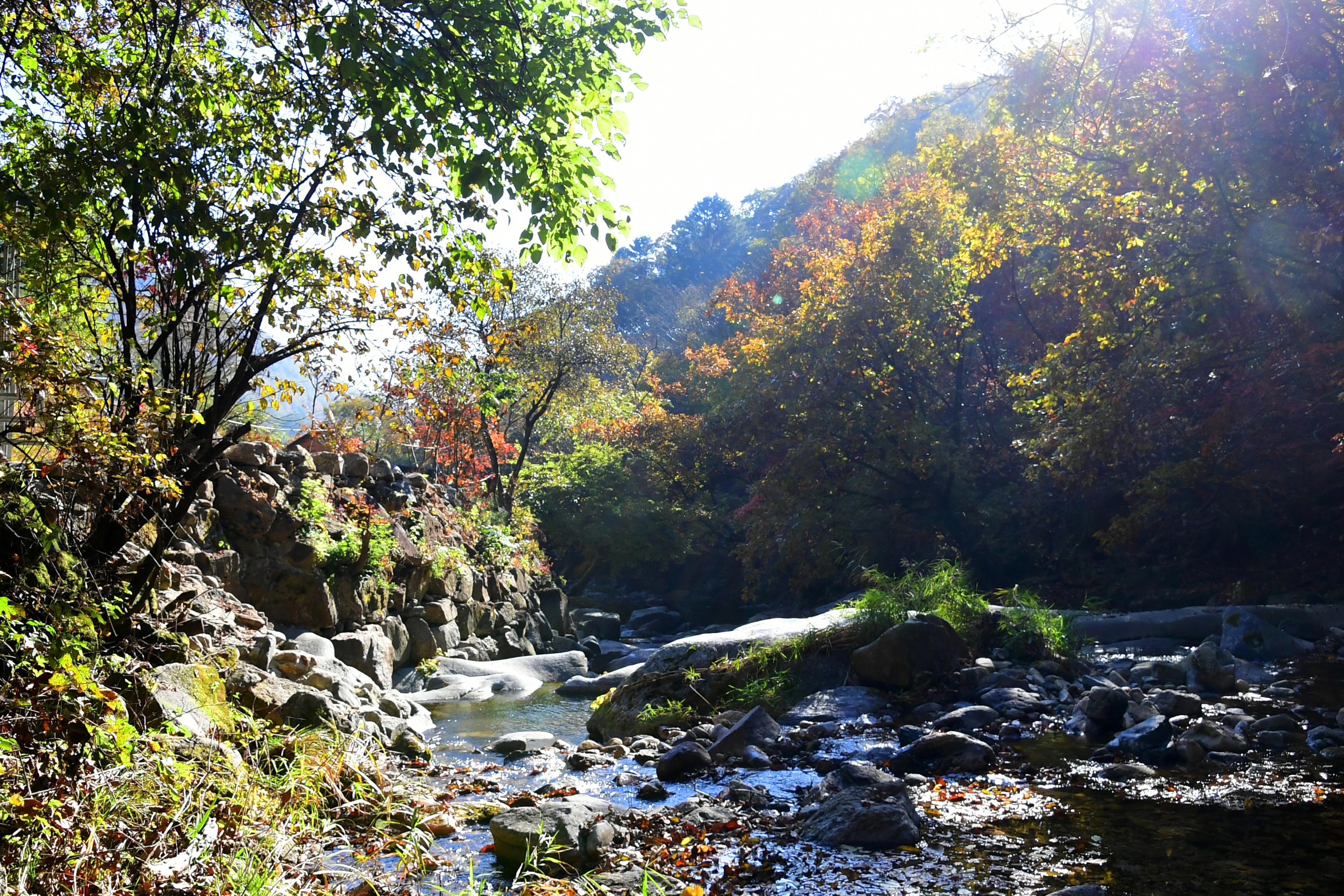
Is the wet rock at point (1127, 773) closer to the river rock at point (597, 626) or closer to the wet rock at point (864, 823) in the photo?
the wet rock at point (864, 823)

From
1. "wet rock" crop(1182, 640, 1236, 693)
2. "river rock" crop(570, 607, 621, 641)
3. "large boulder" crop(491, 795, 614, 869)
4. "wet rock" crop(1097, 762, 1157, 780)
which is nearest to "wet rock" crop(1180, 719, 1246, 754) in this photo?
"wet rock" crop(1097, 762, 1157, 780)

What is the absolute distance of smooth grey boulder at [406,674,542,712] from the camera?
10438 millimetres

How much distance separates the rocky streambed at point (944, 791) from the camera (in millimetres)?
4320

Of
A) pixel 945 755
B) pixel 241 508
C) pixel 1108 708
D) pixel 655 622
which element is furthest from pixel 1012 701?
pixel 655 622

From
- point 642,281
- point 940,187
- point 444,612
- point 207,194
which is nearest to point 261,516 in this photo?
point 444,612

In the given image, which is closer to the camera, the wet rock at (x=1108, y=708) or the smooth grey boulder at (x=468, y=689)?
the wet rock at (x=1108, y=708)

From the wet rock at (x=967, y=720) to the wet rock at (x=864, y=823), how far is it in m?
2.33

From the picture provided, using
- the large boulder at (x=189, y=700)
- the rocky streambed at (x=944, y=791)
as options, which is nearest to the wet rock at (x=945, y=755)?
the rocky streambed at (x=944, y=791)

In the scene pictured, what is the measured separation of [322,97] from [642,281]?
157 ft

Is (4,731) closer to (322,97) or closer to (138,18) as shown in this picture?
(322,97)

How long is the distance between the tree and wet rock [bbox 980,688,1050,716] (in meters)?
5.68

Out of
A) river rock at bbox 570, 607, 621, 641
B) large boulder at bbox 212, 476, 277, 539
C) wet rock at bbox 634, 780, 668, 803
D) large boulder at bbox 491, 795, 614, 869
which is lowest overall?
river rock at bbox 570, 607, 621, 641

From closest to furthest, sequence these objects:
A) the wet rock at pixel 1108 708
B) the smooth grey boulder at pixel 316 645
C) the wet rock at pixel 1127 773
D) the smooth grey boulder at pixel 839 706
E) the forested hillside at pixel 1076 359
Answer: the wet rock at pixel 1127 773
the wet rock at pixel 1108 708
the smooth grey boulder at pixel 839 706
the smooth grey boulder at pixel 316 645
the forested hillside at pixel 1076 359

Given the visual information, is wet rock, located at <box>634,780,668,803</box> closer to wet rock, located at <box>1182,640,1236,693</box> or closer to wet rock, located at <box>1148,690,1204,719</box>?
wet rock, located at <box>1148,690,1204,719</box>
